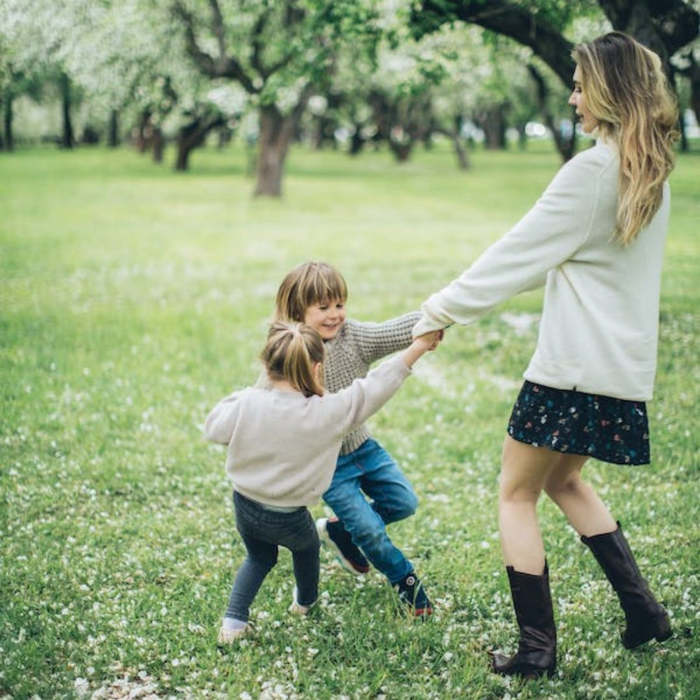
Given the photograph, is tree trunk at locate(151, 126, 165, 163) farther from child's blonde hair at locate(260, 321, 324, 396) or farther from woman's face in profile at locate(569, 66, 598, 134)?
woman's face in profile at locate(569, 66, 598, 134)

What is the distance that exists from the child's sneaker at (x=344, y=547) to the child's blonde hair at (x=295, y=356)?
135cm

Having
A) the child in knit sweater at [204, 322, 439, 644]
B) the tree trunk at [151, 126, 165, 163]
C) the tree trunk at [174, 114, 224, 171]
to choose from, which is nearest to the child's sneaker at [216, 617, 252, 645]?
the child in knit sweater at [204, 322, 439, 644]

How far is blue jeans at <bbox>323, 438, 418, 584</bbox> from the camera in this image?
163 inches

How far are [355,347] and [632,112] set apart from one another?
171 centimetres

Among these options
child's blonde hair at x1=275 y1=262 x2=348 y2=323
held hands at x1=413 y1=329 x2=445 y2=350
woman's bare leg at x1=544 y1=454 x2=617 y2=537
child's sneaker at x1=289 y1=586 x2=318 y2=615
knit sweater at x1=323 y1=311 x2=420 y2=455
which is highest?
child's blonde hair at x1=275 y1=262 x2=348 y2=323

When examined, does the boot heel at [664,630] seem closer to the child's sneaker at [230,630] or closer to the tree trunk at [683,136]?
the child's sneaker at [230,630]

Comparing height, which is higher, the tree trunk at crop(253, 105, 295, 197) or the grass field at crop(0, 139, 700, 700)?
the tree trunk at crop(253, 105, 295, 197)

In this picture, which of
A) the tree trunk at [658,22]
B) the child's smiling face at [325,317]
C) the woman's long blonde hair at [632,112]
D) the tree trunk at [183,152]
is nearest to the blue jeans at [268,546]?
the child's smiling face at [325,317]

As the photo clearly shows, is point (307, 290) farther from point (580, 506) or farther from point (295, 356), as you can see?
point (580, 506)

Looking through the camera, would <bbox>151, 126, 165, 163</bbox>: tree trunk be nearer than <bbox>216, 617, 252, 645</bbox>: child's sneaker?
No

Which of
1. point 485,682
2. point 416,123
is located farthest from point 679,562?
point 416,123

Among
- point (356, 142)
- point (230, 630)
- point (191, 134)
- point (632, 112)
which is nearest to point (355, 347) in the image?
point (230, 630)

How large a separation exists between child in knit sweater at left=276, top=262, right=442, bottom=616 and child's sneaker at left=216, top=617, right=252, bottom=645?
0.71m

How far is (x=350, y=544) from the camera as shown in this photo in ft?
15.6
